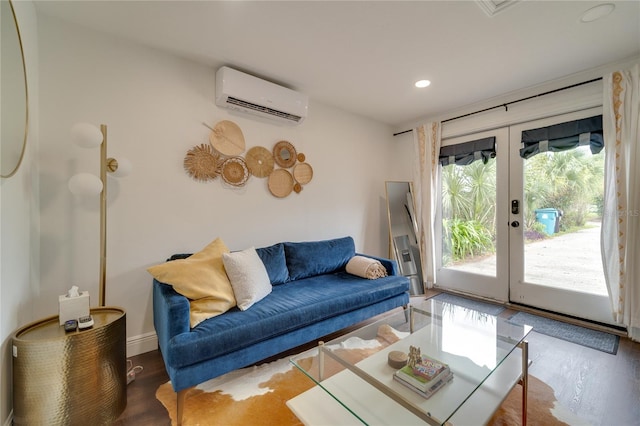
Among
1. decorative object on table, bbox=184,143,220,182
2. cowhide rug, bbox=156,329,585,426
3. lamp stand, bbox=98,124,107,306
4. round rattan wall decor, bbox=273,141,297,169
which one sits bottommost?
Answer: cowhide rug, bbox=156,329,585,426

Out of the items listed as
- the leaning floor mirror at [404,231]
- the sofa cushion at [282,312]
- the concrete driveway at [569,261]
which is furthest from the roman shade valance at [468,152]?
the sofa cushion at [282,312]

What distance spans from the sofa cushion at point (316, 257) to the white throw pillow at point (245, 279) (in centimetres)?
56

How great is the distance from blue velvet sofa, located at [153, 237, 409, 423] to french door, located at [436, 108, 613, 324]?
4.39 feet

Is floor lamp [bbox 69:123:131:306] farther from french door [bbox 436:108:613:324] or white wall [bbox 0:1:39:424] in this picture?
french door [bbox 436:108:613:324]

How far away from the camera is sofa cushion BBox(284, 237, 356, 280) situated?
8.79 ft

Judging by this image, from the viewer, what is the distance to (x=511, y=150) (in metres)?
3.09

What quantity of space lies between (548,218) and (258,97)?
3259 mm

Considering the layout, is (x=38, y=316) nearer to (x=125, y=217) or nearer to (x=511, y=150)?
(x=125, y=217)

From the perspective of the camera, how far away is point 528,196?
2992 mm

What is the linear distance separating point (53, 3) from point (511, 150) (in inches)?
166

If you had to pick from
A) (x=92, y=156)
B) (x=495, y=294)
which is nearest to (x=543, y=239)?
(x=495, y=294)

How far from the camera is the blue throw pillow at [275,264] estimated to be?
8.03ft

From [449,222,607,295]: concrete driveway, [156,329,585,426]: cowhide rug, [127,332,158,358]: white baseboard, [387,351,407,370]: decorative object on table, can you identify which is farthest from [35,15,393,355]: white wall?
[449,222,607,295]: concrete driveway

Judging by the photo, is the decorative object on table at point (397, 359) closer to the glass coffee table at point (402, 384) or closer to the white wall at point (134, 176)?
the glass coffee table at point (402, 384)
